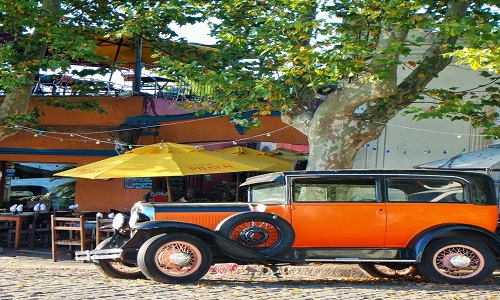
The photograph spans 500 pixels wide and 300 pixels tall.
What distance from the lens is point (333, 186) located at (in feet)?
31.3

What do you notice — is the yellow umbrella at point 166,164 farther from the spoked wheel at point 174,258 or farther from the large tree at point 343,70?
the spoked wheel at point 174,258

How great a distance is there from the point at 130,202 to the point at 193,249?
9861 mm

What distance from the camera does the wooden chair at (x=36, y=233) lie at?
15227mm

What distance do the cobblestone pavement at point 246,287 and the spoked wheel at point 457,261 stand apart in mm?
144

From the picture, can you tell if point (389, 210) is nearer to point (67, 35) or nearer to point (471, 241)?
point (471, 241)

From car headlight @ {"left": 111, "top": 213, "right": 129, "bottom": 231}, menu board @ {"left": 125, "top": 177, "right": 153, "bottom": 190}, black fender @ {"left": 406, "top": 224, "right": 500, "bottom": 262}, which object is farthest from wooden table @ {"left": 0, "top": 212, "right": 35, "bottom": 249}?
black fender @ {"left": 406, "top": 224, "right": 500, "bottom": 262}

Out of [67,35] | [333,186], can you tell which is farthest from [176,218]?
[67,35]

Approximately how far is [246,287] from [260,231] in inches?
27.9

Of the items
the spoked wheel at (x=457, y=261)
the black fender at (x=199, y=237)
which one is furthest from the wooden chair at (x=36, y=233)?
the spoked wheel at (x=457, y=261)

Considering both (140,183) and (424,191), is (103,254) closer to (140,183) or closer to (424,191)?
(424,191)

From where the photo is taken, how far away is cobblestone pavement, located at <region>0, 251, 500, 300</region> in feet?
26.7

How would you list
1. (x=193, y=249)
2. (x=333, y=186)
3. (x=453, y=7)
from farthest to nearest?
(x=453, y=7) < (x=333, y=186) < (x=193, y=249)

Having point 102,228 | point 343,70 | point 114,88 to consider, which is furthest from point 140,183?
point 343,70

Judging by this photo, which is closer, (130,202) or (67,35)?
(67,35)
